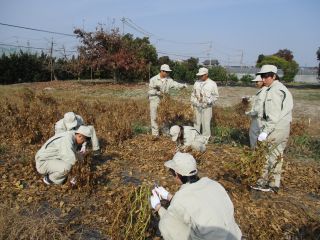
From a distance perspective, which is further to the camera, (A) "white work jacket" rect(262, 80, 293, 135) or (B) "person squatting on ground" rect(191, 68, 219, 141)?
(B) "person squatting on ground" rect(191, 68, 219, 141)

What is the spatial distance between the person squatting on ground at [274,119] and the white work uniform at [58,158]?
8.13 ft

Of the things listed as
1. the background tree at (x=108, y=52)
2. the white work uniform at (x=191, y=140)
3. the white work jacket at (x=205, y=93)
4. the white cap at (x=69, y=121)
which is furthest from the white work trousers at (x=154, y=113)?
the background tree at (x=108, y=52)

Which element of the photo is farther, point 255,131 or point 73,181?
point 255,131

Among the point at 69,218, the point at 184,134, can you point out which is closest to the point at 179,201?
the point at 69,218

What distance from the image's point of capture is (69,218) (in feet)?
12.9

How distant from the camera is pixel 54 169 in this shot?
474cm

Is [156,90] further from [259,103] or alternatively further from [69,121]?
[259,103]

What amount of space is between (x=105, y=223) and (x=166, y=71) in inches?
164

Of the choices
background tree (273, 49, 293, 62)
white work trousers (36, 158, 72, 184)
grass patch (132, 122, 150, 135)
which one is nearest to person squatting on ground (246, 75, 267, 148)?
white work trousers (36, 158, 72, 184)

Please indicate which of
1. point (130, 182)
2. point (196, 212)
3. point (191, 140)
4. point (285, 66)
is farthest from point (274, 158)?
point (285, 66)

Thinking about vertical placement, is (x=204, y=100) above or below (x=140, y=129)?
above

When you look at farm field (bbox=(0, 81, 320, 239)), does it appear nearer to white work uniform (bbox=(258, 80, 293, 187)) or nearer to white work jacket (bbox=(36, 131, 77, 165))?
white work jacket (bbox=(36, 131, 77, 165))

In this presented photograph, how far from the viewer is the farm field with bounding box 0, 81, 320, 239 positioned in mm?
3367

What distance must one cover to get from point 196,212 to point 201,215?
4 centimetres
